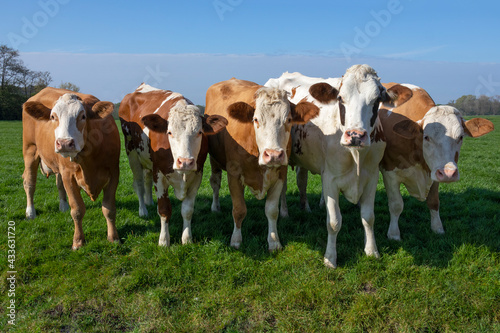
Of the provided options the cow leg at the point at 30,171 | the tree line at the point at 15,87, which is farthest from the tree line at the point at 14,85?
the cow leg at the point at 30,171

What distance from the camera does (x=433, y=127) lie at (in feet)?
16.1

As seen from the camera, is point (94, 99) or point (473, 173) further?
point (473, 173)

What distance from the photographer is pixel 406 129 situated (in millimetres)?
5070

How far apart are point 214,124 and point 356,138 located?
6.39ft

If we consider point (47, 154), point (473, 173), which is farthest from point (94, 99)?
point (473, 173)

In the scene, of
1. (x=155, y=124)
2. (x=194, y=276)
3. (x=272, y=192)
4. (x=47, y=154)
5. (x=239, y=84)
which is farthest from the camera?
(x=239, y=84)

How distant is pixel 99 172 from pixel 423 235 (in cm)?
509

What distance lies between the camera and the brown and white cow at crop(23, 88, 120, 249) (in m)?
4.74

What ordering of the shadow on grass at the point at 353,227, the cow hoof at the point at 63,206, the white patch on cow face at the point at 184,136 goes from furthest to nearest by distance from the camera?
the cow hoof at the point at 63,206, the shadow on grass at the point at 353,227, the white patch on cow face at the point at 184,136

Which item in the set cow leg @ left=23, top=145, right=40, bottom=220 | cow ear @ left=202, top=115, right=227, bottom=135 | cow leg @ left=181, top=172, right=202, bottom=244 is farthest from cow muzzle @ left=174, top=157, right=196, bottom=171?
cow leg @ left=23, top=145, right=40, bottom=220

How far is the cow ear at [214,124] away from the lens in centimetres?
497

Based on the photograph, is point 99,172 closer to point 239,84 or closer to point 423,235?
point 239,84

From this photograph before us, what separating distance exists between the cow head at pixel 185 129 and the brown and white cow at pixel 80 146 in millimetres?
851

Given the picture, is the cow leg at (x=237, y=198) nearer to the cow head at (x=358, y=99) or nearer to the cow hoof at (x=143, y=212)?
the cow head at (x=358, y=99)
